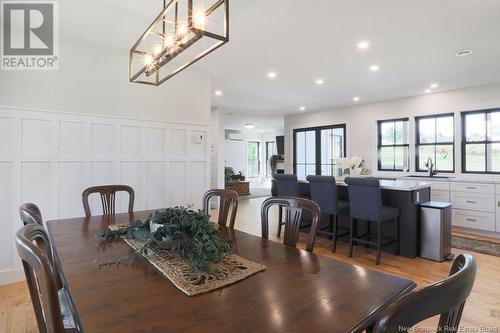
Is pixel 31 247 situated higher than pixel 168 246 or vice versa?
pixel 31 247

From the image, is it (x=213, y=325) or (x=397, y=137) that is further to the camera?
(x=397, y=137)

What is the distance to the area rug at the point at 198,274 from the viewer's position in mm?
1097

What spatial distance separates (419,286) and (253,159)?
1144cm

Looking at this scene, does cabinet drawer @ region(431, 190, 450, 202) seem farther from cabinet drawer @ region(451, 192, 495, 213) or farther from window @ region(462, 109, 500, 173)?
window @ region(462, 109, 500, 173)

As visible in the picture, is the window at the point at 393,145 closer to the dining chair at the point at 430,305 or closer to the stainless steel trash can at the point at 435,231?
the stainless steel trash can at the point at 435,231

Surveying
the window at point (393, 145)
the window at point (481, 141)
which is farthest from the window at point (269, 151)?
the window at point (481, 141)

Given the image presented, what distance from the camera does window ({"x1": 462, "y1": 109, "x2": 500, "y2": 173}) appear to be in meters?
5.07

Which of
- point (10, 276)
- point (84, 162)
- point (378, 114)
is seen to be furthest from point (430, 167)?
point (10, 276)

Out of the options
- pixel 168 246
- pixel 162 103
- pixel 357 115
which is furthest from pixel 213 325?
pixel 357 115

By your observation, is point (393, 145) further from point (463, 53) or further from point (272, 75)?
point (272, 75)

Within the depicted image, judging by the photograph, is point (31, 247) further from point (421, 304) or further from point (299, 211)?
point (299, 211)

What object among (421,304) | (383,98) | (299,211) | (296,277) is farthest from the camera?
(383,98)

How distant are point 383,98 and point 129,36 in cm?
520

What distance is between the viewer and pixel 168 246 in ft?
4.79
